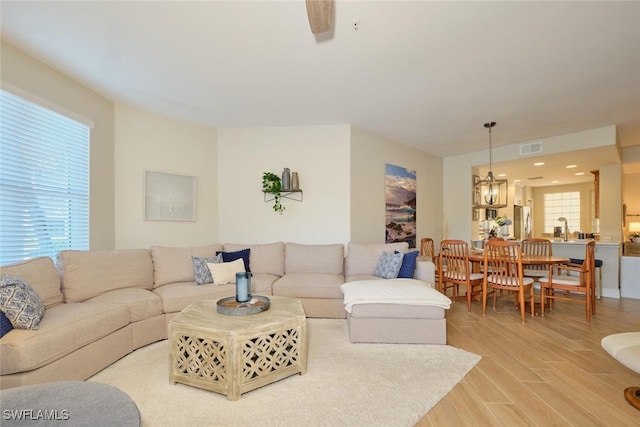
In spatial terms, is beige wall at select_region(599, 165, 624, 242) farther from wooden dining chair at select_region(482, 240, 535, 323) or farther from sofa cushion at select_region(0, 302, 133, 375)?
sofa cushion at select_region(0, 302, 133, 375)

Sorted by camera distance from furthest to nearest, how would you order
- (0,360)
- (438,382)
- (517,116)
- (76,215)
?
(517,116) < (76,215) < (438,382) < (0,360)

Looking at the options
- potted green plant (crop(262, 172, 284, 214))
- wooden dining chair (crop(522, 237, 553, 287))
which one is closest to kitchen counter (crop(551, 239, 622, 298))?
wooden dining chair (crop(522, 237, 553, 287))

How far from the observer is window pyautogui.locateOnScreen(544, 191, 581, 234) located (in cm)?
926

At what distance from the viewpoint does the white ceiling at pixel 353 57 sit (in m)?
2.12

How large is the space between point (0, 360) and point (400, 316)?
2.90 m

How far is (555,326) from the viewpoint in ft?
11.1

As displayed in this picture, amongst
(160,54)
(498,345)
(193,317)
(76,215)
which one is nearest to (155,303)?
(193,317)

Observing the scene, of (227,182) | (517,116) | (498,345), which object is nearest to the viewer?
(498,345)

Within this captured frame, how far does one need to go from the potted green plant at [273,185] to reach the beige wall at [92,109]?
6.36 ft

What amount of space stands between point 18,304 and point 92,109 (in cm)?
238

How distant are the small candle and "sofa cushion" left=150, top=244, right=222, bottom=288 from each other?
4.76ft

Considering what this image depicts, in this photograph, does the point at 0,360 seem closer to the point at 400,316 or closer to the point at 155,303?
the point at 155,303

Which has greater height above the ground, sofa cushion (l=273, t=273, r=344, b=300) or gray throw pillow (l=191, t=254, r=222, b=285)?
gray throw pillow (l=191, t=254, r=222, b=285)

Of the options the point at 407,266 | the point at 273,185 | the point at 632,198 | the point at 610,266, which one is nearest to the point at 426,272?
the point at 407,266
